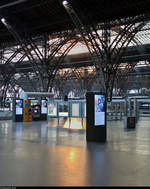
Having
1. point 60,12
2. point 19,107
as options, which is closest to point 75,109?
point 19,107

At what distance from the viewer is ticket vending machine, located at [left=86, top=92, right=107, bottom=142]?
1148 cm

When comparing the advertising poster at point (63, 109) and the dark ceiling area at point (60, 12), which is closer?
the advertising poster at point (63, 109)

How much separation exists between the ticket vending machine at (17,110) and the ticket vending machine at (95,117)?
15231mm

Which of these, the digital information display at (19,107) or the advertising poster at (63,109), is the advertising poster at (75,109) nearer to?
the advertising poster at (63,109)

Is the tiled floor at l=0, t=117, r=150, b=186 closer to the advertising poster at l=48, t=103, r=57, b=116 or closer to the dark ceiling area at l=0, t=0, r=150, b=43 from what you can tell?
the advertising poster at l=48, t=103, r=57, b=116

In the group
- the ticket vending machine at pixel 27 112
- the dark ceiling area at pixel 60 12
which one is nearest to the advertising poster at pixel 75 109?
the ticket vending machine at pixel 27 112

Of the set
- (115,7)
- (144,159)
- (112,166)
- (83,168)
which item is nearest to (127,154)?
(144,159)

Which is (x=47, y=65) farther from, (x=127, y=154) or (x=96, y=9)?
(x=127, y=154)

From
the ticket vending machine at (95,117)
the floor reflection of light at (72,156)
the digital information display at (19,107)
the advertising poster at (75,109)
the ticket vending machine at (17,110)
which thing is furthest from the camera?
the digital information display at (19,107)

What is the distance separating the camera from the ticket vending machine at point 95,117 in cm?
1148

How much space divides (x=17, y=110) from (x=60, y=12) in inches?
452

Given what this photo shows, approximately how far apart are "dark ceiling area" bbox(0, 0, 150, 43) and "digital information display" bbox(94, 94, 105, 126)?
16244 mm

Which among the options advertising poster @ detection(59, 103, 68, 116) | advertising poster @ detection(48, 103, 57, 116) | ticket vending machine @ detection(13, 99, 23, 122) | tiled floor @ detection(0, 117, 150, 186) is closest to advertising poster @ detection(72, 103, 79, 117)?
advertising poster @ detection(48, 103, 57, 116)

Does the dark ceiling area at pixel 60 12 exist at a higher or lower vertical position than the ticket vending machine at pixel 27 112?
higher
